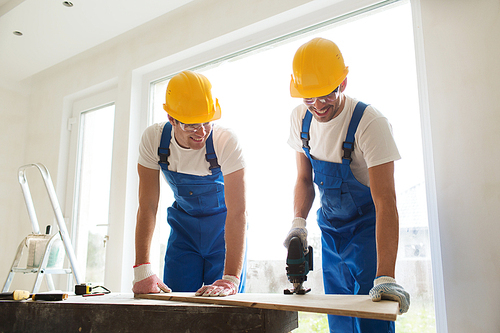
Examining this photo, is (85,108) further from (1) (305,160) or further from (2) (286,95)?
(1) (305,160)

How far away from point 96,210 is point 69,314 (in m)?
2.50

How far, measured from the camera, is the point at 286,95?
8.55ft

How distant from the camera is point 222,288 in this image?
4.62 ft

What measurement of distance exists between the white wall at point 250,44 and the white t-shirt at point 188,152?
102 centimetres

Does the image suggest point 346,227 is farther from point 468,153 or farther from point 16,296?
point 16,296

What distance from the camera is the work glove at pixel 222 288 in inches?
53.7

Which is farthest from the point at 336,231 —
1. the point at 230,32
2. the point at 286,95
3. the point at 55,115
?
the point at 55,115

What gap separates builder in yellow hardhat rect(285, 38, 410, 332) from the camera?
1.42m

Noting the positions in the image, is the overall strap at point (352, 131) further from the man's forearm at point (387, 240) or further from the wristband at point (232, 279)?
the wristband at point (232, 279)

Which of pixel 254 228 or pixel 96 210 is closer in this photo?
pixel 254 228

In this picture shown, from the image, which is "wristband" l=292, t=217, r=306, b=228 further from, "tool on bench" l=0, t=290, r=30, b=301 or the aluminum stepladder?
the aluminum stepladder

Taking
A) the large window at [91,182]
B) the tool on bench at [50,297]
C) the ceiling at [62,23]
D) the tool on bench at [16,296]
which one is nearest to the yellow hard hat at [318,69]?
the tool on bench at [50,297]

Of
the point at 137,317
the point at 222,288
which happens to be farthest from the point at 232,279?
the point at 137,317

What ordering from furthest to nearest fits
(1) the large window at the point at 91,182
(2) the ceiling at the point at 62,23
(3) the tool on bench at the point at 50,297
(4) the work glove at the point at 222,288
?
(1) the large window at the point at 91,182, (2) the ceiling at the point at 62,23, (3) the tool on bench at the point at 50,297, (4) the work glove at the point at 222,288
